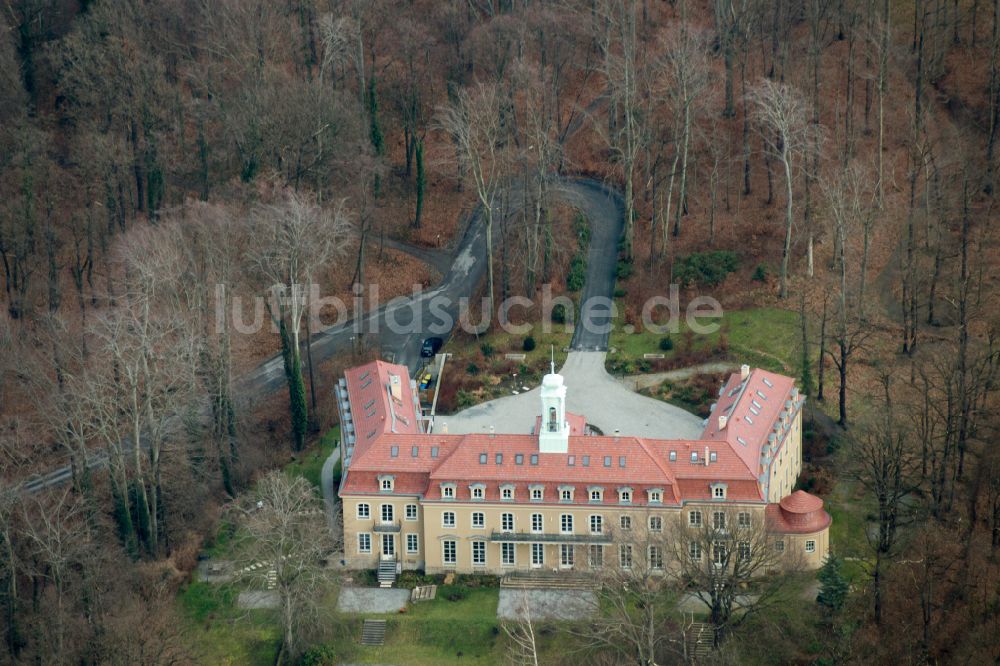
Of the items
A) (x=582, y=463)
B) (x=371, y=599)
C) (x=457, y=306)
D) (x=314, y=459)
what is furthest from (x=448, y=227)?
(x=371, y=599)

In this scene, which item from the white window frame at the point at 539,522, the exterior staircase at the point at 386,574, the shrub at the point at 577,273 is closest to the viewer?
the white window frame at the point at 539,522

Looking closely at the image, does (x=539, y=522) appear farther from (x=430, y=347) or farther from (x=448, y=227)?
(x=448, y=227)

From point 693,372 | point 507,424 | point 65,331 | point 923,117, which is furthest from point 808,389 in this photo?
point 65,331

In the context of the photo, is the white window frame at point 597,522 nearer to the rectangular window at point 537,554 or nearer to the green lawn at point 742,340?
the rectangular window at point 537,554

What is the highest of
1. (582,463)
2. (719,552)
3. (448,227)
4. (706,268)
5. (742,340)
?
(448,227)

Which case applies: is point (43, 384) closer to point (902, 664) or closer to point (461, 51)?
point (461, 51)

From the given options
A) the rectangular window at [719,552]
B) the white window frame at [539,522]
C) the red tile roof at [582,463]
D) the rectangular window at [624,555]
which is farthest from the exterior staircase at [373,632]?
the rectangular window at [719,552]

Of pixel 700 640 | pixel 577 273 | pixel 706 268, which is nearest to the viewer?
pixel 700 640
